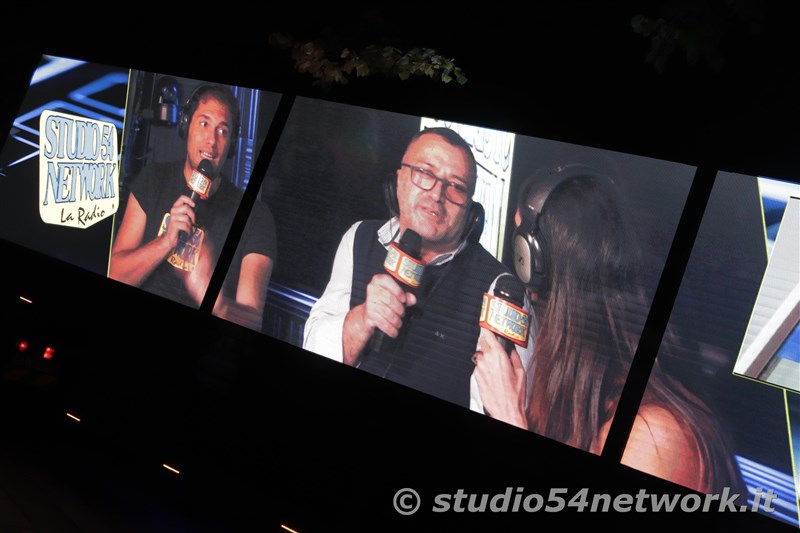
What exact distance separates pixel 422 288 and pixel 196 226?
124 cm

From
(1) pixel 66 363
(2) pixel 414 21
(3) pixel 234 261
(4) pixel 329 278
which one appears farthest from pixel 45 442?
(2) pixel 414 21

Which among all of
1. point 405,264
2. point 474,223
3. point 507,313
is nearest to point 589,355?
point 507,313

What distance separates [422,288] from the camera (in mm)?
3049

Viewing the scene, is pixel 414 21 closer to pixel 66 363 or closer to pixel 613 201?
pixel 613 201

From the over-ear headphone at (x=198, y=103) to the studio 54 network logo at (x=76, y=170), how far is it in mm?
496

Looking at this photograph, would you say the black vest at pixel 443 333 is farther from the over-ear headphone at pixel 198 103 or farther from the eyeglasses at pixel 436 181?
the over-ear headphone at pixel 198 103

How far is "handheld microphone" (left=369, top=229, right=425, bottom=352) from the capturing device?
3076 millimetres

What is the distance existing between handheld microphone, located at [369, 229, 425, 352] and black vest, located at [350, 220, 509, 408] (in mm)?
29

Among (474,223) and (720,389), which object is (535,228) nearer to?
(474,223)

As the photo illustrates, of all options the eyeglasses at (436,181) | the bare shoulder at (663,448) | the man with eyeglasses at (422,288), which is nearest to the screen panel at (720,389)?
the bare shoulder at (663,448)

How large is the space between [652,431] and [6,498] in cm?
258

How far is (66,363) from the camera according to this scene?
401cm

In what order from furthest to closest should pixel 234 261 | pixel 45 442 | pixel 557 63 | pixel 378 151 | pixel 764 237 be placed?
pixel 45 442 → pixel 234 261 → pixel 378 151 → pixel 557 63 → pixel 764 237

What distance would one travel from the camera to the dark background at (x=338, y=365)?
259cm
